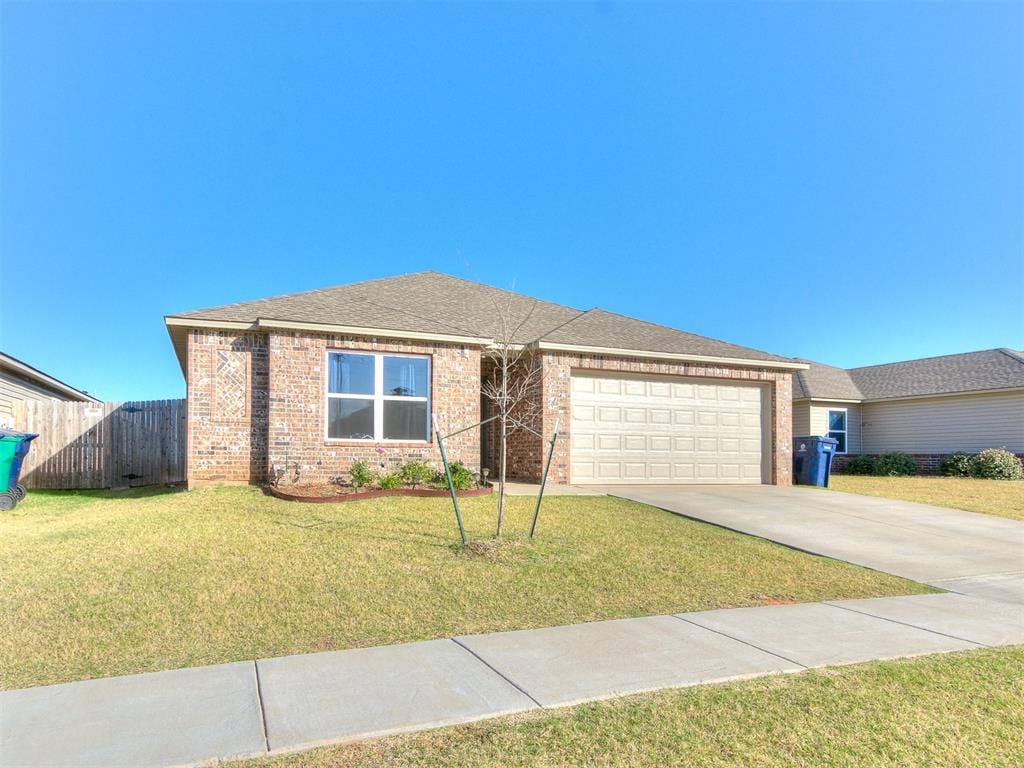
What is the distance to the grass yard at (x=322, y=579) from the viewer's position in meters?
4.56

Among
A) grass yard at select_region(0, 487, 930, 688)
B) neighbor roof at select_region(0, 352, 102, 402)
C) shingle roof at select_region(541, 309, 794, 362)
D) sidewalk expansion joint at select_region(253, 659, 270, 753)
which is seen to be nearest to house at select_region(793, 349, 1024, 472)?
shingle roof at select_region(541, 309, 794, 362)

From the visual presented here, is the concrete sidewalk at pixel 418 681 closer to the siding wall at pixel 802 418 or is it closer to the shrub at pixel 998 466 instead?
the shrub at pixel 998 466

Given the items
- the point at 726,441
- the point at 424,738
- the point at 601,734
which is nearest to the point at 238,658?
the point at 424,738

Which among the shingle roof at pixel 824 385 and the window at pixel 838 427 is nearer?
the shingle roof at pixel 824 385

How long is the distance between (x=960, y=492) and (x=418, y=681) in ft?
54.9

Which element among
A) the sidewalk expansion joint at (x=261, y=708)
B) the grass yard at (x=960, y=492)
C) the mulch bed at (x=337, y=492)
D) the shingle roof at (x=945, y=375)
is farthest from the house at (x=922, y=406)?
the sidewalk expansion joint at (x=261, y=708)

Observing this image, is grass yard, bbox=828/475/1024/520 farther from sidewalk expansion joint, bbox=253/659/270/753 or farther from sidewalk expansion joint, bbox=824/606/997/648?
sidewalk expansion joint, bbox=253/659/270/753

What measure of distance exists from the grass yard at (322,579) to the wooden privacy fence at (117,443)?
4261mm

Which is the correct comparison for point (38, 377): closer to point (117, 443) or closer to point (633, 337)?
point (117, 443)

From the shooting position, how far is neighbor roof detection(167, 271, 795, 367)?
40.1 ft

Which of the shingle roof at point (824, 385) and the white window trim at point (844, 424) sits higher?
the shingle roof at point (824, 385)

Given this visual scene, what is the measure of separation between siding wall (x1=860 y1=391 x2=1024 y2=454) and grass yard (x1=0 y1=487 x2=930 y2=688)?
18382mm

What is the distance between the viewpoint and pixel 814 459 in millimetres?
16078

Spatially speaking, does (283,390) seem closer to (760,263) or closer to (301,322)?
(301,322)
